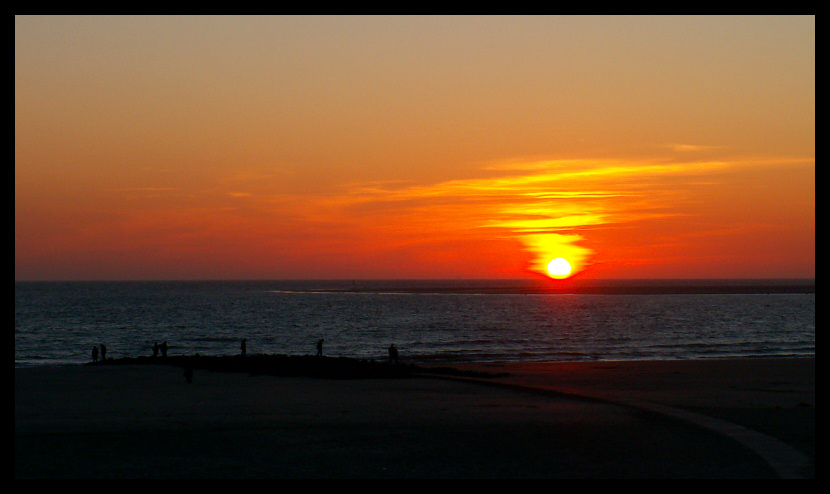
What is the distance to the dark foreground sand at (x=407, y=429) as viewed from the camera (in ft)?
40.4

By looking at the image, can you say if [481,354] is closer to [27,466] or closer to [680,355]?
[680,355]

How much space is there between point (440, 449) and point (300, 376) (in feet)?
49.6

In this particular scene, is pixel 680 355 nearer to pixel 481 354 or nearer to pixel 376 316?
pixel 481 354

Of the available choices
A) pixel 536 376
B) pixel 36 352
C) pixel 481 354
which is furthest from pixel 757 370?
pixel 36 352

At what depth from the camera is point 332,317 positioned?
338ft

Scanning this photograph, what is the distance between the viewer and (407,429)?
15977mm

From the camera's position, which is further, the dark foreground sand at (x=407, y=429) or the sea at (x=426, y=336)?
the sea at (x=426, y=336)

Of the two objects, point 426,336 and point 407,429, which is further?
point 426,336

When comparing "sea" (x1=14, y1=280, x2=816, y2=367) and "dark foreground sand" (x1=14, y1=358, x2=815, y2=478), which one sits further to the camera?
"sea" (x1=14, y1=280, x2=816, y2=367)

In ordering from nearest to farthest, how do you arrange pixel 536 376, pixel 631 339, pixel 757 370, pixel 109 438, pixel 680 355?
pixel 109 438
pixel 536 376
pixel 757 370
pixel 680 355
pixel 631 339

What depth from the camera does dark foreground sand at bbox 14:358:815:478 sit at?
12305 millimetres

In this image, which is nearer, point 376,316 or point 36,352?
point 36,352
